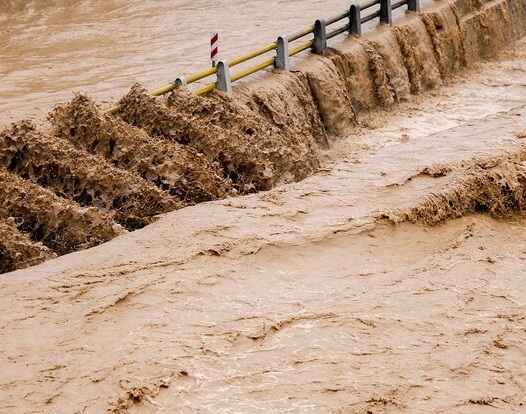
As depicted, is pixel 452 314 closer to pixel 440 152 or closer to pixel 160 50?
pixel 440 152

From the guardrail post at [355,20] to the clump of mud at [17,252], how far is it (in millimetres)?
6913

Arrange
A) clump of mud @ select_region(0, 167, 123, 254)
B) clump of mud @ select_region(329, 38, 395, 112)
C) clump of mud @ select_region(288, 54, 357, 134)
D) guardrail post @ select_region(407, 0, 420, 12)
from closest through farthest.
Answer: clump of mud @ select_region(0, 167, 123, 254)
clump of mud @ select_region(288, 54, 357, 134)
clump of mud @ select_region(329, 38, 395, 112)
guardrail post @ select_region(407, 0, 420, 12)

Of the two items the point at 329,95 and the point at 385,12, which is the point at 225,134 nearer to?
the point at 329,95

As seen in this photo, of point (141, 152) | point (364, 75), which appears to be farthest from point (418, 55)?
point (141, 152)

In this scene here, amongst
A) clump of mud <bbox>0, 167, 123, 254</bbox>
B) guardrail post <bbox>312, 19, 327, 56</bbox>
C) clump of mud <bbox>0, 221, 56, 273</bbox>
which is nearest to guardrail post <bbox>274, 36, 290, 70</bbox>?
guardrail post <bbox>312, 19, 327, 56</bbox>

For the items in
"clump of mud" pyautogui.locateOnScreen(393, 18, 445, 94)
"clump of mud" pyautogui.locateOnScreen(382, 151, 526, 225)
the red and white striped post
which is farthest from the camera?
"clump of mud" pyautogui.locateOnScreen(393, 18, 445, 94)

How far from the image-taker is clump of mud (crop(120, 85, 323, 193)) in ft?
27.0

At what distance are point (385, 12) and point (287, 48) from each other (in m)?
2.91

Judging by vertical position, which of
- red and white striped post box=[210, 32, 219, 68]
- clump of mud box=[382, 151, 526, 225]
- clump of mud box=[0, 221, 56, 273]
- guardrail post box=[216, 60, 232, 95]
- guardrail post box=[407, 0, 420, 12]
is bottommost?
clump of mud box=[382, 151, 526, 225]

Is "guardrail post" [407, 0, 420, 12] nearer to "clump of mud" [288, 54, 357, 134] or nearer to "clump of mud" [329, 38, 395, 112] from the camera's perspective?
"clump of mud" [329, 38, 395, 112]

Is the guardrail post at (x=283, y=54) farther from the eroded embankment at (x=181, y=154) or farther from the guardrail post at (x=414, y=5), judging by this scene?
the guardrail post at (x=414, y=5)

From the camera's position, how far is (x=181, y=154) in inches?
303

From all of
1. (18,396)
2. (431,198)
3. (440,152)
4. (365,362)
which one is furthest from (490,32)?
(18,396)

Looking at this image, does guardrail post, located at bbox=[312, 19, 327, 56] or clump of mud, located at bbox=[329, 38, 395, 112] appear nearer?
guardrail post, located at bbox=[312, 19, 327, 56]
